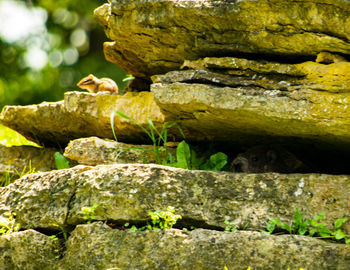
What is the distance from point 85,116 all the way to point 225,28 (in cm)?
191

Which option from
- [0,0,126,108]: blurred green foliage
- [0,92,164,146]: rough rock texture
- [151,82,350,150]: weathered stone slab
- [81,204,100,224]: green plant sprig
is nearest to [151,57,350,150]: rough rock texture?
[151,82,350,150]: weathered stone slab

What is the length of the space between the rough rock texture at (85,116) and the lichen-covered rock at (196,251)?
1.72 meters

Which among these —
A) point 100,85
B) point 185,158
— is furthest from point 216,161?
point 100,85

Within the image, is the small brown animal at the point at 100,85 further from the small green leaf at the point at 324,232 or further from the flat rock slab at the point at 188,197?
the small green leaf at the point at 324,232

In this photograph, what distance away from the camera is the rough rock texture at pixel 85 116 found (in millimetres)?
4797

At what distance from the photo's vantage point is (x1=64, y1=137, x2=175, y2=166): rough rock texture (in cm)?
435

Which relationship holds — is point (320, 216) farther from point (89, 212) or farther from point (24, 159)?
point (24, 159)

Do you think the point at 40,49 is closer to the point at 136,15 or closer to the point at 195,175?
the point at 136,15

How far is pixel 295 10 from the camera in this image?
355 cm

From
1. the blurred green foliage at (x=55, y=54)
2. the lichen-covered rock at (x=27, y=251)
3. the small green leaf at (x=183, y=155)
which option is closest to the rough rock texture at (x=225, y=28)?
the small green leaf at (x=183, y=155)

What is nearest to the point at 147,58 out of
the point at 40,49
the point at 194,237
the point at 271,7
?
the point at 271,7

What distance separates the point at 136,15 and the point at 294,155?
196cm

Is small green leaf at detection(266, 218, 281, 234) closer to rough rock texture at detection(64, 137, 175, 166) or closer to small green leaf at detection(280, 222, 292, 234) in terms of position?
small green leaf at detection(280, 222, 292, 234)

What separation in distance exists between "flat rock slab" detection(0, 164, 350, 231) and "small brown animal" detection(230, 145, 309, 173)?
30.4 inches
